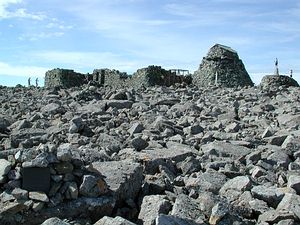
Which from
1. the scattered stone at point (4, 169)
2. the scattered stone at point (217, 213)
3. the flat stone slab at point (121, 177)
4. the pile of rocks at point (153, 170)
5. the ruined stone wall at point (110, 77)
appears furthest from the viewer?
the ruined stone wall at point (110, 77)

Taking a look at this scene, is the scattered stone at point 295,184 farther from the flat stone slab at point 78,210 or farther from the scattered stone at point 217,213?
the flat stone slab at point 78,210

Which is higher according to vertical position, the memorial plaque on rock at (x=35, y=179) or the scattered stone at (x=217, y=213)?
the memorial plaque on rock at (x=35, y=179)

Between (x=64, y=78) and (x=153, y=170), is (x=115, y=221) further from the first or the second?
(x=64, y=78)

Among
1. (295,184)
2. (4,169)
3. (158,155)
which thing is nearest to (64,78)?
(158,155)

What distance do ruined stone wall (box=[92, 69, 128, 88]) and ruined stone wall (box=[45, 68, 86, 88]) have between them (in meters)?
0.82

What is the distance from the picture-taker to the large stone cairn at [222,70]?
75.4ft

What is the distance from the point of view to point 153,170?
6.77 m

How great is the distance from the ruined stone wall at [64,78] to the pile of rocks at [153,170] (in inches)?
558

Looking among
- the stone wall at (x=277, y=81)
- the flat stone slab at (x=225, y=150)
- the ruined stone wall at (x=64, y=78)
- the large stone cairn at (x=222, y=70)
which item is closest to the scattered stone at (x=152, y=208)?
the flat stone slab at (x=225, y=150)

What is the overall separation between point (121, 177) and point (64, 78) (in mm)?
21323

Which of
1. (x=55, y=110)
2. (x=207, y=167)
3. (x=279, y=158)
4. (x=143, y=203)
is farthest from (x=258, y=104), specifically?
(x=143, y=203)

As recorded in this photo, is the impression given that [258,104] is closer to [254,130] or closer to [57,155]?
[254,130]

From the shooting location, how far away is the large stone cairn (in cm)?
2298

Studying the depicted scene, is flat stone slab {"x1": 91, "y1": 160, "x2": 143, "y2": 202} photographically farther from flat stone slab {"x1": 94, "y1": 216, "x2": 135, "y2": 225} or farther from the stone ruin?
the stone ruin
